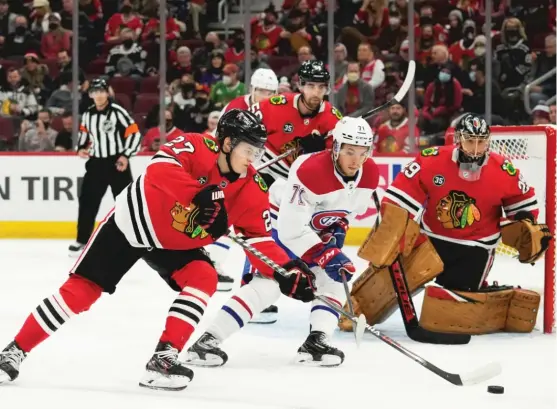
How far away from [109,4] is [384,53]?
2.36m

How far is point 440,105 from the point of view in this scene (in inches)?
296

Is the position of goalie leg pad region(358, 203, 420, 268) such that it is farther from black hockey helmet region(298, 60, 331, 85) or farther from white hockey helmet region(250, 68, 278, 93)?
white hockey helmet region(250, 68, 278, 93)

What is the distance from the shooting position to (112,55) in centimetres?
829

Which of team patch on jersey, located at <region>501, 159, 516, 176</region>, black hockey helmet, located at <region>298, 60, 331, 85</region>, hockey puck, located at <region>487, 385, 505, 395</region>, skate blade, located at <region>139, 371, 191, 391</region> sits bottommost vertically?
hockey puck, located at <region>487, 385, 505, 395</region>

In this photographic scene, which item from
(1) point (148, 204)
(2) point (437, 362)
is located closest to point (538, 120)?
(2) point (437, 362)

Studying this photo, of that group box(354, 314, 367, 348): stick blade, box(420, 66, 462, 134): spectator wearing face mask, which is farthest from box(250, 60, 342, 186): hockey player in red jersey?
box(420, 66, 462, 134): spectator wearing face mask

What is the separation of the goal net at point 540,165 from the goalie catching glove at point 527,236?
162 millimetres

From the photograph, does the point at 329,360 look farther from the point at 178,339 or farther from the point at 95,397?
the point at 95,397

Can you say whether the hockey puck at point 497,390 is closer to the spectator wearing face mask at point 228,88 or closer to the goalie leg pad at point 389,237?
the goalie leg pad at point 389,237

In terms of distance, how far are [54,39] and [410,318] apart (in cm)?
496

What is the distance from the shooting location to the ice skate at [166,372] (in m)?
3.08

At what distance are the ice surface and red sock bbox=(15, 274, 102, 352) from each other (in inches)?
5.7

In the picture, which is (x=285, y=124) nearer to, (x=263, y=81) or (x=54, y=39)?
(x=263, y=81)

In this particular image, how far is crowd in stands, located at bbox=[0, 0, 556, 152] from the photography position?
7.50 meters
